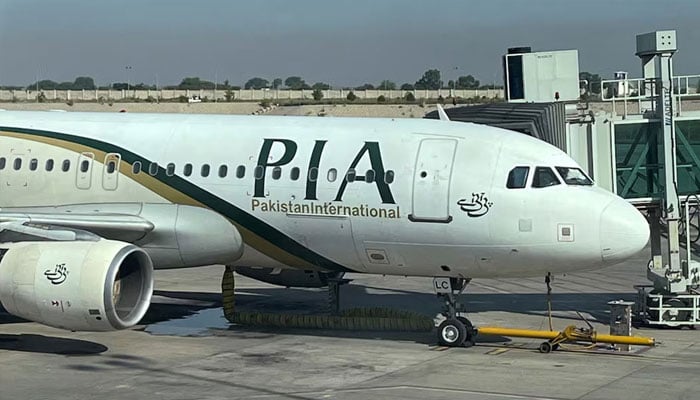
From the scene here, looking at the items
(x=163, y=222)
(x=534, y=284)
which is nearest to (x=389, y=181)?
(x=163, y=222)

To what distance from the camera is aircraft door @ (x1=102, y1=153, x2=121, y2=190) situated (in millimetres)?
19844

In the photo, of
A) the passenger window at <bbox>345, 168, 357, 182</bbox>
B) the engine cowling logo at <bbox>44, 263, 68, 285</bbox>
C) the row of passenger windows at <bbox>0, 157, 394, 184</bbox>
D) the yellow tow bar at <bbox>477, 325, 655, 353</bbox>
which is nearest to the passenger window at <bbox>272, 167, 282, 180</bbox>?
the row of passenger windows at <bbox>0, 157, 394, 184</bbox>

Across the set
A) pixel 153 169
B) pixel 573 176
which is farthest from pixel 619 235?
pixel 153 169

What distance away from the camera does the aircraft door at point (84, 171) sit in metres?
20.1

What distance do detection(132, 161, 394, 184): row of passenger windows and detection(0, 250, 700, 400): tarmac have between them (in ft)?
9.21

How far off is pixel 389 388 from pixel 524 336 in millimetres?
3998

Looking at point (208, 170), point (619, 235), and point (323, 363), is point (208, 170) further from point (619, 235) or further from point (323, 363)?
point (619, 235)

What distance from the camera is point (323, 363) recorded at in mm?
17062

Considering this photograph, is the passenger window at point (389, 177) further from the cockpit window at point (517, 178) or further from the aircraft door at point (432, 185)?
the cockpit window at point (517, 178)

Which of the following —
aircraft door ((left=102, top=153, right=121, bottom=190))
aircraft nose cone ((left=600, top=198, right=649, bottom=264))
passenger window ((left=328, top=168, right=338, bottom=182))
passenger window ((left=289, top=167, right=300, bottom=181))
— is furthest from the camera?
aircraft door ((left=102, top=153, right=121, bottom=190))

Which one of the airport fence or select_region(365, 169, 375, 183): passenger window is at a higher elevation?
the airport fence

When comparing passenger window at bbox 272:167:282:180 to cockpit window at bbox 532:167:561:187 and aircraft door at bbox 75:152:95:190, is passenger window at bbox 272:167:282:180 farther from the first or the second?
cockpit window at bbox 532:167:561:187

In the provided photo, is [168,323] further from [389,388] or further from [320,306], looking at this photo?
[389,388]

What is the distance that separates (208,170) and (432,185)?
4.08m
